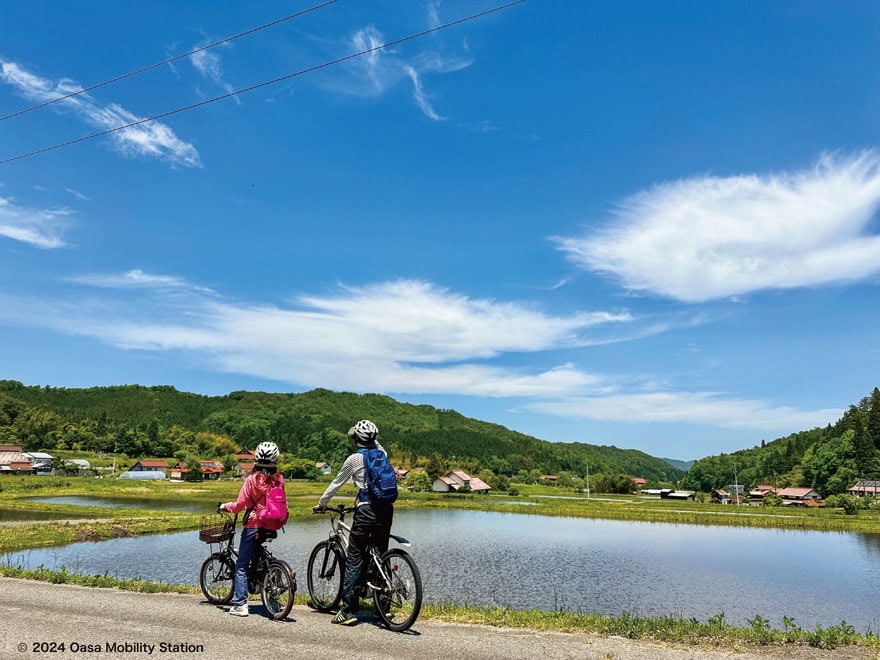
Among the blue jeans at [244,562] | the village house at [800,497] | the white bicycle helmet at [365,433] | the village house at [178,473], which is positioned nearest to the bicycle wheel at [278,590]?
the blue jeans at [244,562]

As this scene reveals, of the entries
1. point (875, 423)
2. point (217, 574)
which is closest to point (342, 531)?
point (217, 574)

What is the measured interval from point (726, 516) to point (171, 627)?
3138 inches

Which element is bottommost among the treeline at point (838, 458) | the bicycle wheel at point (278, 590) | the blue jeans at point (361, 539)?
the bicycle wheel at point (278, 590)

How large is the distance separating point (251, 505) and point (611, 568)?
Result: 28387 mm

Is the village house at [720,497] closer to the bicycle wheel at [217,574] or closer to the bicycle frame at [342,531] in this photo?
the bicycle frame at [342,531]

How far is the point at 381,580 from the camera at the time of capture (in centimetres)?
872

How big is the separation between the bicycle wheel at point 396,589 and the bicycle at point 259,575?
139 centimetres

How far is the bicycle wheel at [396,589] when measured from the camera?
8.41 meters

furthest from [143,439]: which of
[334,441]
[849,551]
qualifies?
[849,551]

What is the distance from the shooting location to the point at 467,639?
26.4ft

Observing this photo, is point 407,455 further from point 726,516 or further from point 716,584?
point 716,584

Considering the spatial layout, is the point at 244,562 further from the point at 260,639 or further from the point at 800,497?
the point at 800,497

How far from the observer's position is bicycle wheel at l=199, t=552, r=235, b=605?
995 centimetres

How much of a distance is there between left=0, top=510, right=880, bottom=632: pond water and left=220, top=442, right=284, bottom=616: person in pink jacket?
823 centimetres
